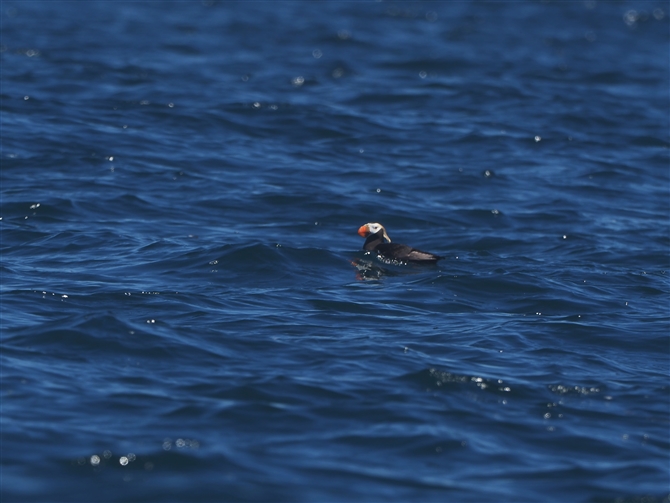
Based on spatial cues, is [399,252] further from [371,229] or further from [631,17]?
[631,17]

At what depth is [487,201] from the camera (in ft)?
62.5

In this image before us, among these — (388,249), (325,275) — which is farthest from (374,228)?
(325,275)

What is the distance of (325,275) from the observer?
1457 centimetres

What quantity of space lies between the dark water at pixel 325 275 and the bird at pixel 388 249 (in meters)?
0.20

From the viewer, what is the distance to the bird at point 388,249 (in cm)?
1506

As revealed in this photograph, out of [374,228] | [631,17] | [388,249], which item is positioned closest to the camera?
[388,249]

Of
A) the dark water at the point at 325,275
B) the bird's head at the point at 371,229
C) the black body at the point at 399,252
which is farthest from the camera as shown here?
the bird's head at the point at 371,229

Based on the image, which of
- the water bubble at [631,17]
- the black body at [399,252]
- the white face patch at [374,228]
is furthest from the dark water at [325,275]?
the water bubble at [631,17]

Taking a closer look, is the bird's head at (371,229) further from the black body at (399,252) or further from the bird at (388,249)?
the black body at (399,252)

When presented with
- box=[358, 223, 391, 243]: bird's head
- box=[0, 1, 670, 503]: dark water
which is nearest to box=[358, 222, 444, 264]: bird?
box=[358, 223, 391, 243]: bird's head

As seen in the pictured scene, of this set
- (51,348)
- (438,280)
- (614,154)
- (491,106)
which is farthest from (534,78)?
(51,348)

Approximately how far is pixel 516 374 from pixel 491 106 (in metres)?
16.2

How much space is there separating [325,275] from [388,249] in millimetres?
1276

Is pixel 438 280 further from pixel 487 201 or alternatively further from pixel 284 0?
pixel 284 0
